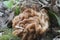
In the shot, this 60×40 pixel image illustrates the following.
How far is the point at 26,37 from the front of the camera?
1813mm

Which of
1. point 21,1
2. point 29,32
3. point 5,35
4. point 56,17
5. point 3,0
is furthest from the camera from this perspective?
point 3,0

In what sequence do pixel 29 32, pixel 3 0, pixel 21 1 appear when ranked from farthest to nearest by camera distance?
pixel 3 0 < pixel 21 1 < pixel 29 32

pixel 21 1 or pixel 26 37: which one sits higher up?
pixel 21 1

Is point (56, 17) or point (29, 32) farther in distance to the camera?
point (56, 17)

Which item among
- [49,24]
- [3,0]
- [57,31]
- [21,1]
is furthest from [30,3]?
[3,0]

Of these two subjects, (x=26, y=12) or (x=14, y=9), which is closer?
(x=26, y=12)

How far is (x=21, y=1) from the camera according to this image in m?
2.32

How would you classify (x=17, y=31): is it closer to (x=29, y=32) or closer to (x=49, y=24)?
(x=29, y=32)

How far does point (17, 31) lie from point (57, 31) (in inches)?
17.8

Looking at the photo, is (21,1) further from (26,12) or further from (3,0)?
(3,0)

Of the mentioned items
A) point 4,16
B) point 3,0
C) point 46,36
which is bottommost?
point 46,36

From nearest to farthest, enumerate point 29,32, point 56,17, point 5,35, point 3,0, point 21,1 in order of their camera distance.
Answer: point 29,32
point 5,35
point 56,17
point 21,1
point 3,0

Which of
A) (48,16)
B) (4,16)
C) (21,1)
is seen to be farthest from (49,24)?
(4,16)

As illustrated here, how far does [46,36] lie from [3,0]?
1131mm
